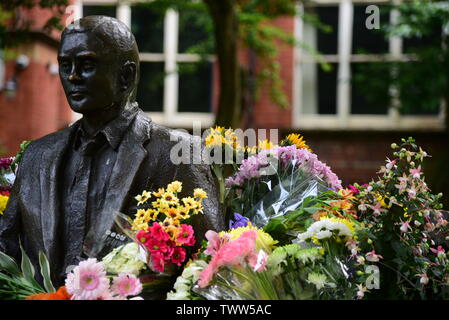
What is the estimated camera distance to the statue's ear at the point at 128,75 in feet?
10.4

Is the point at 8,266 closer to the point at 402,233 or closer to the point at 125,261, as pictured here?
the point at 125,261

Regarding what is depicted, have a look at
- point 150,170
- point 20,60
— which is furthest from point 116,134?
point 20,60

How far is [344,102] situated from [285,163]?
11.0 metres

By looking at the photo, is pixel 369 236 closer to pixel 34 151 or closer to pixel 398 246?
pixel 398 246

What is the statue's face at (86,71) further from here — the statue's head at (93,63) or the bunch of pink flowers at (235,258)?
the bunch of pink flowers at (235,258)

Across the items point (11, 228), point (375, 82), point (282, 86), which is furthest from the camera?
point (282, 86)

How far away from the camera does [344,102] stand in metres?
14.1

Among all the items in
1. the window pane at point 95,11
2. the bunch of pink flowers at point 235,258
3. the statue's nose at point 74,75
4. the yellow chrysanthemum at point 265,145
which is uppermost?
the window pane at point 95,11

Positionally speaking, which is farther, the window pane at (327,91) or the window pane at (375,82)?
the window pane at (327,91)

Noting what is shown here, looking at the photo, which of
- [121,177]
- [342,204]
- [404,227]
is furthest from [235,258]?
[121,177]

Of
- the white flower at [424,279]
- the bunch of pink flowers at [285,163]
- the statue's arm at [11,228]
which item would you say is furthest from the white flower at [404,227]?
the statue's arm at [11,228]

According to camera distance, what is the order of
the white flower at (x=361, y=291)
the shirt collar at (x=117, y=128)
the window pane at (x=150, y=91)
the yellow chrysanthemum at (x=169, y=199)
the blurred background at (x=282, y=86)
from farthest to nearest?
the window pane at (x=150, y=91), the blurred background at (x=282, y=86), the shirt collar at (x=117, y=128), the yellow chrysanthemum at (x=169, y=199), the white flower at (x=361, y=291)

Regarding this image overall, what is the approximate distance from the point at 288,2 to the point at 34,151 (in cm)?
805

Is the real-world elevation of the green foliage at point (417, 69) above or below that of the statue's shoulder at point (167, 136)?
above
